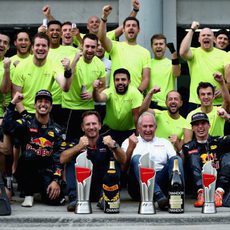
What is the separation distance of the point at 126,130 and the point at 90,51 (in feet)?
3.97

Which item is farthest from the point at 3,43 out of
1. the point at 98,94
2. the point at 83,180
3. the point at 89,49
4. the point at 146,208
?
the point at 146,208

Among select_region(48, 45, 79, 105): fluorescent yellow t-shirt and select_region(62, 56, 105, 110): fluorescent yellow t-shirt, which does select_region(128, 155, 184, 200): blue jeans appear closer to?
select_region(62, 56, 105, 110): fluorescent yellow t-shirt

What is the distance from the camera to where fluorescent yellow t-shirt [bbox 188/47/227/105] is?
9.89m

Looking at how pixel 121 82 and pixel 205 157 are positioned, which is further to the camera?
pixel 121 82

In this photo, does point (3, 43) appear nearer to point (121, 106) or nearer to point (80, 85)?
point (80, 85)

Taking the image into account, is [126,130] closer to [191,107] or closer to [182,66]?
[191,107]

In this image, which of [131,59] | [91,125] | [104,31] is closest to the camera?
[91,125]

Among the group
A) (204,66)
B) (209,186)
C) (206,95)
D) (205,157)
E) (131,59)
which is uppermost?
(131,59)

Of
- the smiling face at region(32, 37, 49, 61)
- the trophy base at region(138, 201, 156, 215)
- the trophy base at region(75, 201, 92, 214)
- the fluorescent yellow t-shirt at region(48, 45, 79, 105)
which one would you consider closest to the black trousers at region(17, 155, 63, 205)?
the trophy base at region(75, 201, 92, 214)

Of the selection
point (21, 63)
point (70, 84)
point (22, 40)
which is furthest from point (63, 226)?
point (22, 40)

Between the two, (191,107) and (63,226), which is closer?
(63,226)

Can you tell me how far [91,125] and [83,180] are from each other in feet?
2.68

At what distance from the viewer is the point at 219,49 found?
1032 cm

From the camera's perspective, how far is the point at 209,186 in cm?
783
